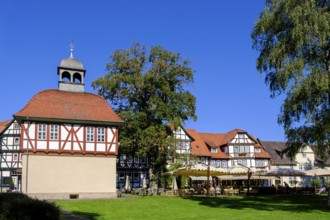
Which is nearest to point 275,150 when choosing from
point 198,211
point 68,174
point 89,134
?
point 89,134

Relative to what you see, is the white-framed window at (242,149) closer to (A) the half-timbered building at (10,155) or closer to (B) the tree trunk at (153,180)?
(B) the tree trunk at (153,180)

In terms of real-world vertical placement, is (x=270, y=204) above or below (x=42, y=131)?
below

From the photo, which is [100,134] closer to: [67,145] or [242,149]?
→ [67,145]

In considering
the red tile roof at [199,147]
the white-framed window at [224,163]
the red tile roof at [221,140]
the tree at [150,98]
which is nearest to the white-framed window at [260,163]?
the red tile roof at [221,140]

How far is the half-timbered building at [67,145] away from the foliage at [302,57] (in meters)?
14.8

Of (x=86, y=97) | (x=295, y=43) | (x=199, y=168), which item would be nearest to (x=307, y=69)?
(x=295, y=43)

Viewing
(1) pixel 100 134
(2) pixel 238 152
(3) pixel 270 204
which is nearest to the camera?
(3) pixel 270 204

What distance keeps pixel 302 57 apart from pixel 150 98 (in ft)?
60.0

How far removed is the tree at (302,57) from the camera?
19875 mm

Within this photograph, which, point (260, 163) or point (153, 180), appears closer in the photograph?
point (153, 180)

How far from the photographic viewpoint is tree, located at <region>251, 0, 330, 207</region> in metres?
19.9

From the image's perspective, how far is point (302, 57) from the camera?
20.4 m

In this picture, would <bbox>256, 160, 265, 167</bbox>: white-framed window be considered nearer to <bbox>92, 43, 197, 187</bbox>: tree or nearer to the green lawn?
<bbox>92, 43, 197, 187</bbox>: tree

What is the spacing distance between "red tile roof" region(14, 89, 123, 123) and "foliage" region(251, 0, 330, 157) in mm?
14664
